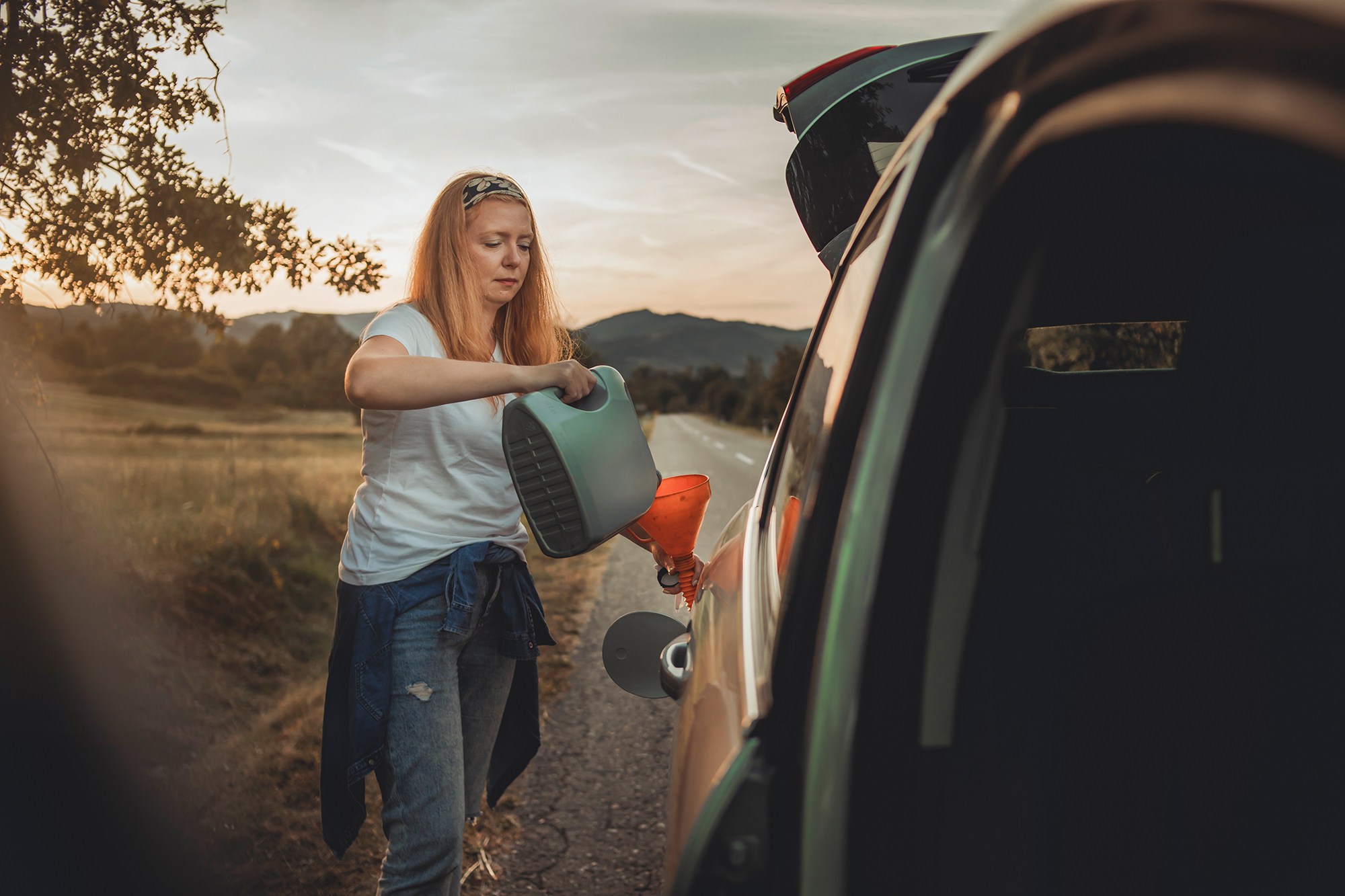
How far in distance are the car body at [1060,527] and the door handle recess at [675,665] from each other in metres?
0.01

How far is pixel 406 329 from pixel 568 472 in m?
0.69

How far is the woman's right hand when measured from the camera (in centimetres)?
161

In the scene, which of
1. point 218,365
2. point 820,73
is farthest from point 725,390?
point 820,73

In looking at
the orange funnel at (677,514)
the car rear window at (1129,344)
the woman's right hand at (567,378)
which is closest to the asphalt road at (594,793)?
the orange funnel at (677,514)

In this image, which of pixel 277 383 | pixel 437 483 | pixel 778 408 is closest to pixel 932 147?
pixel 437 483

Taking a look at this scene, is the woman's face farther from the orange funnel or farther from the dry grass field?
the dry grass field

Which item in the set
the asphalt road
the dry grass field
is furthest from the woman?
the dry grass field

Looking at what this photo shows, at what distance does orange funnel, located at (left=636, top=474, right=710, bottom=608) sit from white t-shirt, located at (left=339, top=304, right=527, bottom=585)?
1.50 ft

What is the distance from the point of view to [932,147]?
75 centimetres

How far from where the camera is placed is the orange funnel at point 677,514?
1.76 metres

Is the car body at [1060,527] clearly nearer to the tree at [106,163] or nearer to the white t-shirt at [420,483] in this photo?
the white t-shirt at [420,483]

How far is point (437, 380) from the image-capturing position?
65.0 inches

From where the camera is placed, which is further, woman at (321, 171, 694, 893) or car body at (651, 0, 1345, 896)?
woman at (321, 171, 694, 893)

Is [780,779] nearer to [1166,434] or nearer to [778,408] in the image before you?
[1166,434]
